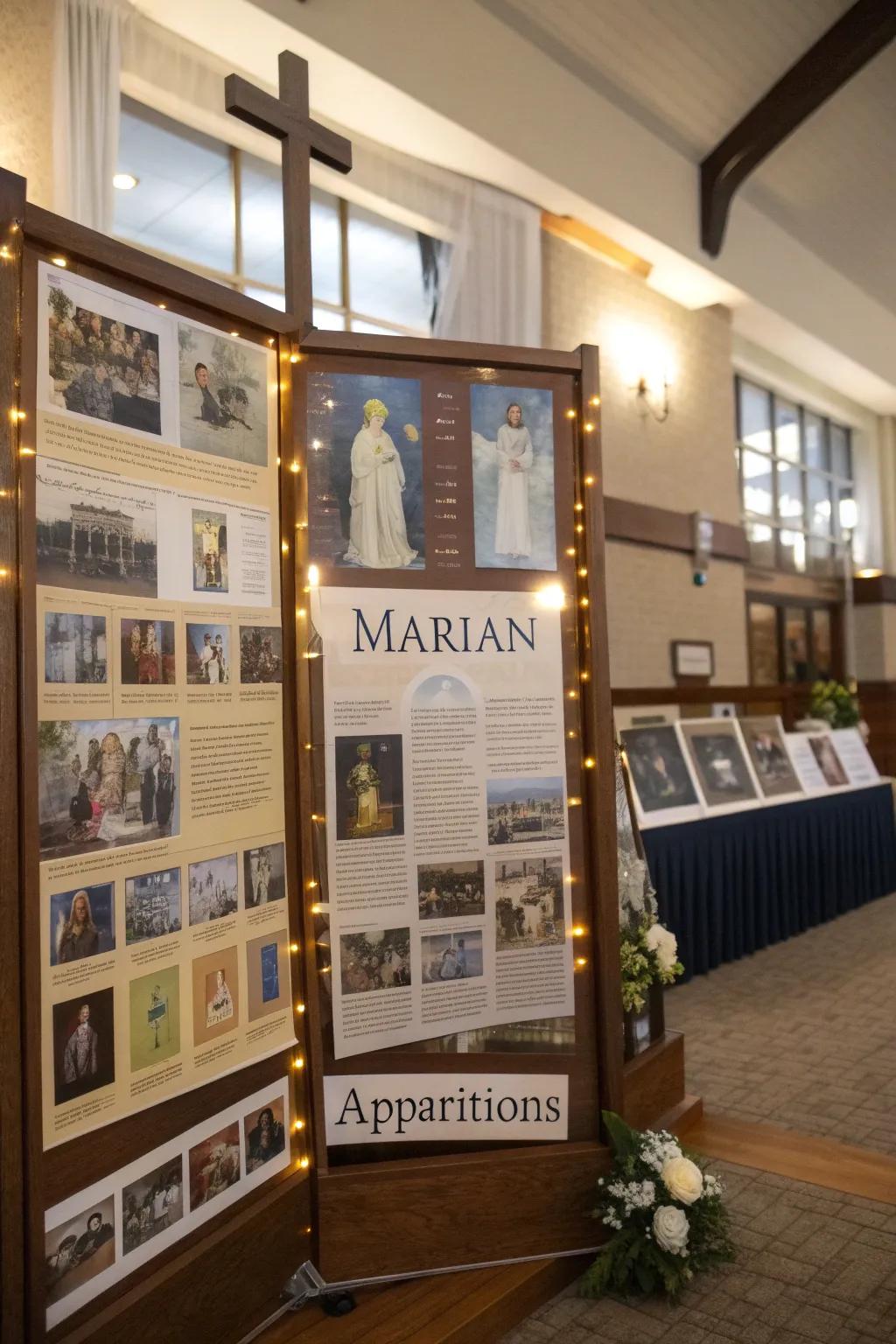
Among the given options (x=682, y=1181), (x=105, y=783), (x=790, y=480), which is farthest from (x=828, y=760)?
(x=105, y=783)

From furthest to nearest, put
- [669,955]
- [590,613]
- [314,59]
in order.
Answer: [314,59] → [669,955] → [590,613]

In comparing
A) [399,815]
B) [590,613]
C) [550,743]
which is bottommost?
[399,815]

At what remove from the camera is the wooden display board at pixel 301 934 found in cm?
188

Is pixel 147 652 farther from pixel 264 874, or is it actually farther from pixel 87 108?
pixel 87 108

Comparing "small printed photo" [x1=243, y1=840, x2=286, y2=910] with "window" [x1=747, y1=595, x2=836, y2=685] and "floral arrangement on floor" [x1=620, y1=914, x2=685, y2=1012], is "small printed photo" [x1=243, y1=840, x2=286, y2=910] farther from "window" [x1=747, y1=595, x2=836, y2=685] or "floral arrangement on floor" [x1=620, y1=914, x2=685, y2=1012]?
"window" [x1=747, y1=595, x2=836, y2=685]

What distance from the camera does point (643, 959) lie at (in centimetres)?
329

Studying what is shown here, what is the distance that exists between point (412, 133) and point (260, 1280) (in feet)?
20.1

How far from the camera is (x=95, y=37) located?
16.0 ft

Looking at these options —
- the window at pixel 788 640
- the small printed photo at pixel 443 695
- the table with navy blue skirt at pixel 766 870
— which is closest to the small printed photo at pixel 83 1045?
the small printed photo at pixel 443 695

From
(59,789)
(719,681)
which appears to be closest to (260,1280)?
(59,789)

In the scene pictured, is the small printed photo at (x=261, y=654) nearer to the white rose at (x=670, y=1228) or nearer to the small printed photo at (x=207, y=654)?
the small printed photo at (x=207, y=654)

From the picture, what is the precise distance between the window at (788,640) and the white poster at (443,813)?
866 centimetres

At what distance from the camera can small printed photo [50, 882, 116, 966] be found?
1.95 metres

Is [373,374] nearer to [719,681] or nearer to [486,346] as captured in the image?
[486,346]
